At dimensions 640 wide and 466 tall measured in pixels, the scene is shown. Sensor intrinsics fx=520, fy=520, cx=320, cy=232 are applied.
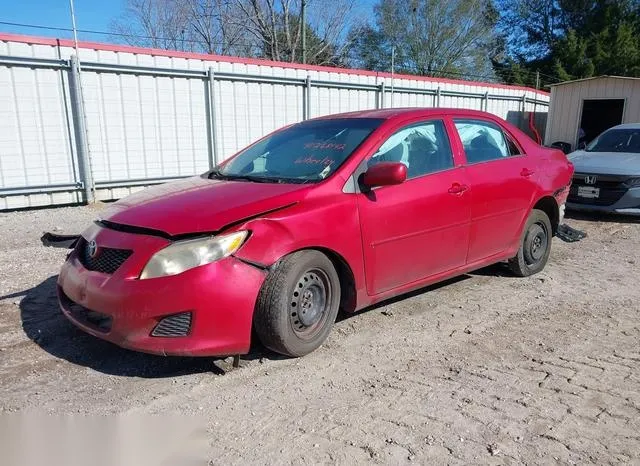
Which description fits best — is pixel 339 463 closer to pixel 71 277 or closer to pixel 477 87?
pixel 71 277

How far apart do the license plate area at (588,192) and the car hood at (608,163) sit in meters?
0.26

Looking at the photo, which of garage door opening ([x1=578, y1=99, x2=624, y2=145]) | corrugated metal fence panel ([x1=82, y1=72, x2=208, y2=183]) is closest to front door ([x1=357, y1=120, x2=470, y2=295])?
corrugated metal fence panel ([x1=82, y1=72, x2=208, y2=183])

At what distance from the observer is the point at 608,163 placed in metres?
8.23

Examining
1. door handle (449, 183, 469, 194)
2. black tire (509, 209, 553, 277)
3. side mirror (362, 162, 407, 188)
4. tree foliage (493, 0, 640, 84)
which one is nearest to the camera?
side mirror (362, 162, 407, 188)

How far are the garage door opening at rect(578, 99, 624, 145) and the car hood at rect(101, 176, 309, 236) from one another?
1617 centimetres

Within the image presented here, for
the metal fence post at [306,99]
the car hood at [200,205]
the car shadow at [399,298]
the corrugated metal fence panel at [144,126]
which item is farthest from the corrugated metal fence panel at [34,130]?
the car shadow at [399,298]

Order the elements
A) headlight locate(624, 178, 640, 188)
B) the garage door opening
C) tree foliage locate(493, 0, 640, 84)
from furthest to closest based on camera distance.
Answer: tree foliage locate(493, 0, 640, 84)
the garage door opening
headlight locate(624, 178, 640, 188)

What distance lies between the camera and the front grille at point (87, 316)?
123 inches

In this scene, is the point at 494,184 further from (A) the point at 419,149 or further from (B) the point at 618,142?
(B) the point at 618,142

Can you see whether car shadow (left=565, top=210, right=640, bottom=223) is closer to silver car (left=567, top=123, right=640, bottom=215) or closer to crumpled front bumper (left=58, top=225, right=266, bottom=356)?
silver car (left=567, top=123, right=640, bottom=215)

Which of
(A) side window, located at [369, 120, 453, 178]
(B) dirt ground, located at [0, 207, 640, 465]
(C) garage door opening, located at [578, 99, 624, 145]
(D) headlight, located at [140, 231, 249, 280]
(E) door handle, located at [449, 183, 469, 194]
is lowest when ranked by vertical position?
(B) dirt ground, located at [0, 207, 640, 465]

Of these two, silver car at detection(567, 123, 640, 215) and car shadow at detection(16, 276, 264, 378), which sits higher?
silver car at detection(567, 123, 640, 215)

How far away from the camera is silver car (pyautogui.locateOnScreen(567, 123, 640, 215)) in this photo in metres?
7.73

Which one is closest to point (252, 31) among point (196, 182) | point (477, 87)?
point (477, 87)
